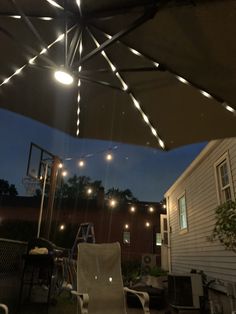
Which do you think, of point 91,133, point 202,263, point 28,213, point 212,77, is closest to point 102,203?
point 28,213

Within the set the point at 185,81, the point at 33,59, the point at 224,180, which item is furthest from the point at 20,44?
the point at 224,180

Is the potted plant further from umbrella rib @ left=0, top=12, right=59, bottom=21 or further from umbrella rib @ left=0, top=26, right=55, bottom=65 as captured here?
umbrella rib @ left=0, top=12, right=59, bottom=21

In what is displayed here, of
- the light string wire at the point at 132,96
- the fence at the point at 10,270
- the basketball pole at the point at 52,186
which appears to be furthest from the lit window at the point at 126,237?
the light string wire at the point at 132,96

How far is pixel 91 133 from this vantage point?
12.1 feet

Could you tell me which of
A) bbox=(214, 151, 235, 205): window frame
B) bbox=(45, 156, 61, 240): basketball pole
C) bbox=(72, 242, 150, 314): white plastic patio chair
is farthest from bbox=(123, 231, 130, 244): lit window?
bbox=(72, 242, 150, 314): white plastic patio chair

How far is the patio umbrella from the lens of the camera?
7.62 ft

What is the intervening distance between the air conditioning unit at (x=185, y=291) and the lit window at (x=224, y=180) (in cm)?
178

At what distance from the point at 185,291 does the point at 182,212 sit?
140 inches

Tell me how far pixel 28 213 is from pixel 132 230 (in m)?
6.36

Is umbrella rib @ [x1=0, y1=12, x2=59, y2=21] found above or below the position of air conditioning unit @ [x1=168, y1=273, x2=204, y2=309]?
above

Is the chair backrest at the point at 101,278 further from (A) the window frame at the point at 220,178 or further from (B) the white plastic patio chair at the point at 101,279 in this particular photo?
(A) the window frame at the point at 220,178

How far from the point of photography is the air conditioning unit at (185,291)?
5.50 meters

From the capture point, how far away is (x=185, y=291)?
570 centimetres

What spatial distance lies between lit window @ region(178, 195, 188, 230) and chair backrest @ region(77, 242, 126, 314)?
5.36 meters
